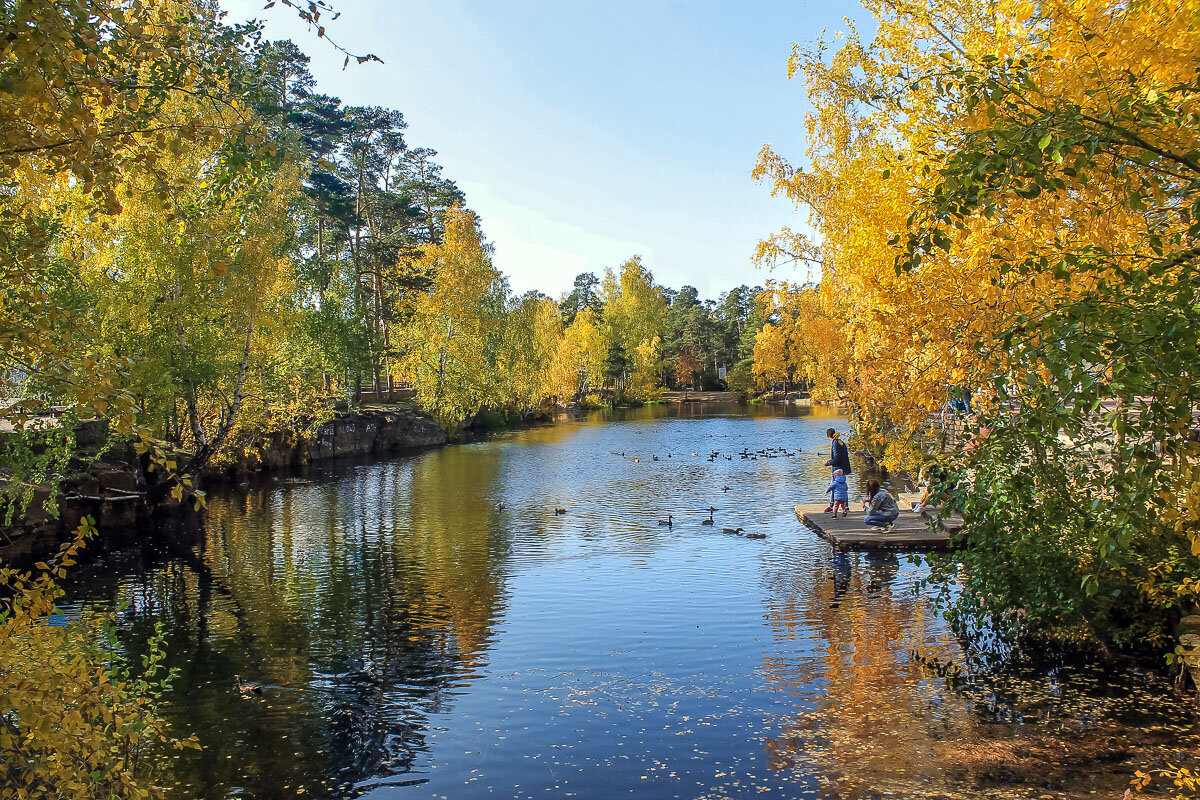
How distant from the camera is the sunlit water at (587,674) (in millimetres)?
7793

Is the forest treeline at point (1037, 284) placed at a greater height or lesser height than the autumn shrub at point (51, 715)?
greater

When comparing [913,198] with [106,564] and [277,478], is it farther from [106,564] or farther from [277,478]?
[277,478]

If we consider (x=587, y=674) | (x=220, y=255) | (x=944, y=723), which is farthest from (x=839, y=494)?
(x=220, y=255)

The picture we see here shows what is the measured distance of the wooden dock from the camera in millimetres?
16766

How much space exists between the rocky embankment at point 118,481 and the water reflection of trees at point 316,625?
6.82 feet

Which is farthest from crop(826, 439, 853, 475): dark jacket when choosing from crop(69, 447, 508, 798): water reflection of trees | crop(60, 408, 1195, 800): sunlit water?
crop(69, 447, 508, 798): water reflection of trees

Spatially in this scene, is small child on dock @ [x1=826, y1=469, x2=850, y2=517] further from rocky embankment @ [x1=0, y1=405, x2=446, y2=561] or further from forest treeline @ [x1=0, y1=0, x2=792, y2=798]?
rocky embankment @ [x1=0, y1=405, x2=446, y2=561]

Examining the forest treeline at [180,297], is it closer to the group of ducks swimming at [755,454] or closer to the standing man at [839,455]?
the standing man at [839,455]

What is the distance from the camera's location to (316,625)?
512 inches

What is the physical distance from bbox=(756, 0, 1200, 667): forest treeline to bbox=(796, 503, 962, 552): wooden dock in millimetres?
2069

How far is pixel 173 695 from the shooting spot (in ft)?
33.2

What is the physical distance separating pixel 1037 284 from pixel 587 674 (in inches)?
308

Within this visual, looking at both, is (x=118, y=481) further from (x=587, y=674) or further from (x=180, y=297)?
(x=587, y=674)

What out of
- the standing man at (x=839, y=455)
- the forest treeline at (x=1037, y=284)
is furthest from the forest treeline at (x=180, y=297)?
the standing man at (x=839, y=455)
